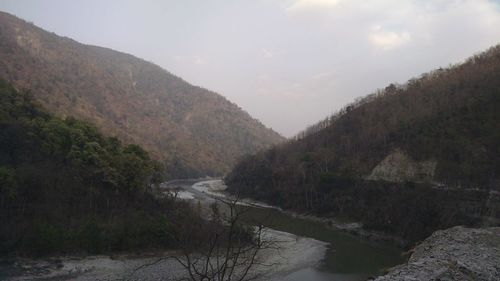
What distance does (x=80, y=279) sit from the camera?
26.2 m

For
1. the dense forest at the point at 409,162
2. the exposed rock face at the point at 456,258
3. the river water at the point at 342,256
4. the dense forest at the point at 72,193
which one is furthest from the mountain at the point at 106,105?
the exposed rock face at the point at 456,258

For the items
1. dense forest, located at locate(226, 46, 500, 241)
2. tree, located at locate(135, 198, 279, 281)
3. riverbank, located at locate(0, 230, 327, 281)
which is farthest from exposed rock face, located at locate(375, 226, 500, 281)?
dense forest, located at locate(226, 46, 500, 241)

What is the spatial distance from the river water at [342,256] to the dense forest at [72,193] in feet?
30.3

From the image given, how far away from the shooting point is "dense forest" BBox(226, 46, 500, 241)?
42531 millimetres

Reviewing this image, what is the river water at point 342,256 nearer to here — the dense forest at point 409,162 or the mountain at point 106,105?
the dense forest at point 409,162

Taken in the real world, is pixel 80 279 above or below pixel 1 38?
below

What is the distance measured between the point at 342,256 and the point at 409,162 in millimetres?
25739

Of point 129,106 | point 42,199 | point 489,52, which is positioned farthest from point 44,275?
point 129,106

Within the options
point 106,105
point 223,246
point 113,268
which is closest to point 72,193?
point 113,268

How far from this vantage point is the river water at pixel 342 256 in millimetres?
27953

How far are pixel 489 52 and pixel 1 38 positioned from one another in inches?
4499

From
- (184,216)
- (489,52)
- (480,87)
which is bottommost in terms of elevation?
(184,216)

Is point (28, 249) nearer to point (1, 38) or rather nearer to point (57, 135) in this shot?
point (57, 135)

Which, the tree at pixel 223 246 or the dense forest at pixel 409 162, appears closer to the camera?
the tree at pixel 223 246
